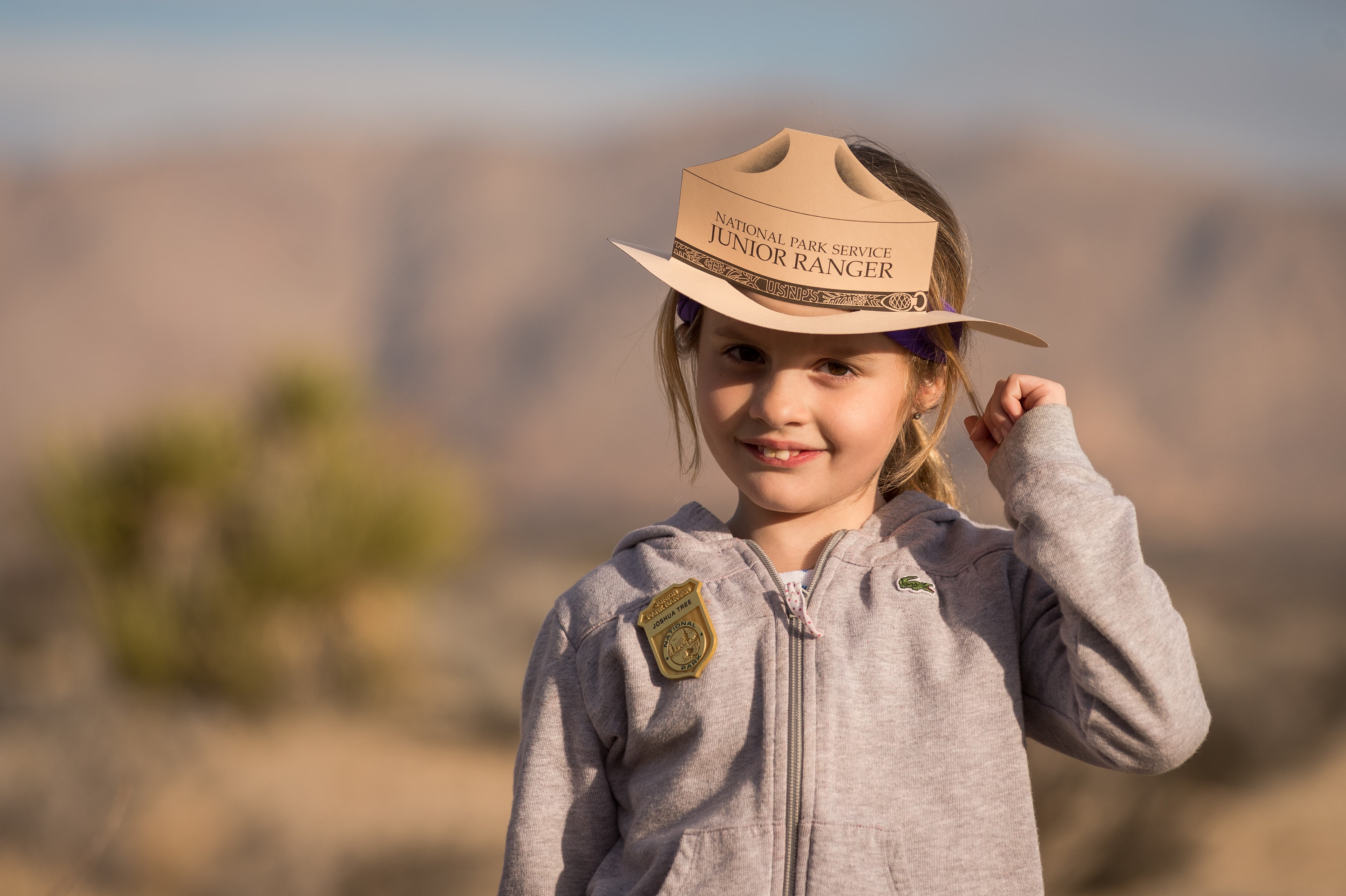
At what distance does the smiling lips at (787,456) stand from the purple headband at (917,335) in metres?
0.19

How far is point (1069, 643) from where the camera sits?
52.9 inches

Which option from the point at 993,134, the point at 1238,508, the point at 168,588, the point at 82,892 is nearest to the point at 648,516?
the point at 1238,508

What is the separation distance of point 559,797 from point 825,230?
836mm

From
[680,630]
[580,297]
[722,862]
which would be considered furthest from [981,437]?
[580,297]

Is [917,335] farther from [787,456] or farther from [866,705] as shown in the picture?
[866,705]

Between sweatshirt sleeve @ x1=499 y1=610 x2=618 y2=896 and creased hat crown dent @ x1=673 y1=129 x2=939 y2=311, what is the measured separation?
59cm

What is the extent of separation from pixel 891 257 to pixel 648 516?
53.1 ft

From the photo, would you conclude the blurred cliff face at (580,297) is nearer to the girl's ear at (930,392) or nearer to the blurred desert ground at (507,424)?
the blurred desert ground at (507,424)

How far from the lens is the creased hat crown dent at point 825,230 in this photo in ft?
4.79

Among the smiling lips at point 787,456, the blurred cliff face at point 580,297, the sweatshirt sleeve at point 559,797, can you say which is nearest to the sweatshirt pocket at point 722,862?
the sweatshirt sleeve at point 559,797

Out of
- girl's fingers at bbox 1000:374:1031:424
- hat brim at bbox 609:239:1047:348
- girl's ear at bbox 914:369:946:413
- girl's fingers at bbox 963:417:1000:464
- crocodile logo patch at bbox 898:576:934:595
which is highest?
hat brim at bbox 609:239:1047:348

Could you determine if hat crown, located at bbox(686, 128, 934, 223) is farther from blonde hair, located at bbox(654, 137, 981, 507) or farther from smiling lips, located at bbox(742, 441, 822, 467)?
smiling lips, located at bbox(742, 441, 822, 467)

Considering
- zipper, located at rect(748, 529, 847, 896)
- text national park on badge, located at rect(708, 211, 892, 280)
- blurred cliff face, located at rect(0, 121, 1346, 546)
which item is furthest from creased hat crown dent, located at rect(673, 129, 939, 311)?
blurred cliff face, located at rect(0, 121, 1346, 546)

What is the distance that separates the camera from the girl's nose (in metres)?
1.44
